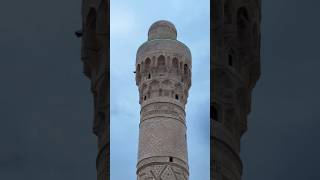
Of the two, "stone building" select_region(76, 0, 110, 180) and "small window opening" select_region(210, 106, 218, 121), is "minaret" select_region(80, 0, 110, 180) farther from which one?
"small window opening" select_region(210, 106, 218, 121)

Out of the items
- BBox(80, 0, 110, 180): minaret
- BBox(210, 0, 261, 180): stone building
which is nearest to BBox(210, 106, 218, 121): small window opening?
BBox(210, 0, 261, 180): stone building

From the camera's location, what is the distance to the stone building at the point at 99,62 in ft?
5.89

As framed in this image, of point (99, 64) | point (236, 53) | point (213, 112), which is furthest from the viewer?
point (213, 112)

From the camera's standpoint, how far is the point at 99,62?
1.90 m

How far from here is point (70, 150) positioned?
181cm

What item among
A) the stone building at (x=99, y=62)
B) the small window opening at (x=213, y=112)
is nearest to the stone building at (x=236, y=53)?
the small window opening at (x=213, y=112)

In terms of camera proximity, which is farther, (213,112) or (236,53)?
(213,112)

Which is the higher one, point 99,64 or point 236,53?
point 236,53

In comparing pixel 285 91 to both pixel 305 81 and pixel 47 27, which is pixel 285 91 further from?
pixel 47 27

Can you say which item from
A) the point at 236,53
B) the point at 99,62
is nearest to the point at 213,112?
the point at 236,53

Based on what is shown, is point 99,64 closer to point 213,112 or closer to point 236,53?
point 236,53

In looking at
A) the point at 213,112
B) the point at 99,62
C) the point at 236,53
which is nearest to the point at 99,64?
the point at 99,62

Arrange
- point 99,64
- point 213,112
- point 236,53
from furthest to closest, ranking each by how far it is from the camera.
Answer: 1. point 213,112
2. point 236,53
3. point 99,64

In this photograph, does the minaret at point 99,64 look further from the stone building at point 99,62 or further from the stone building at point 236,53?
the stone building at point 236,53
